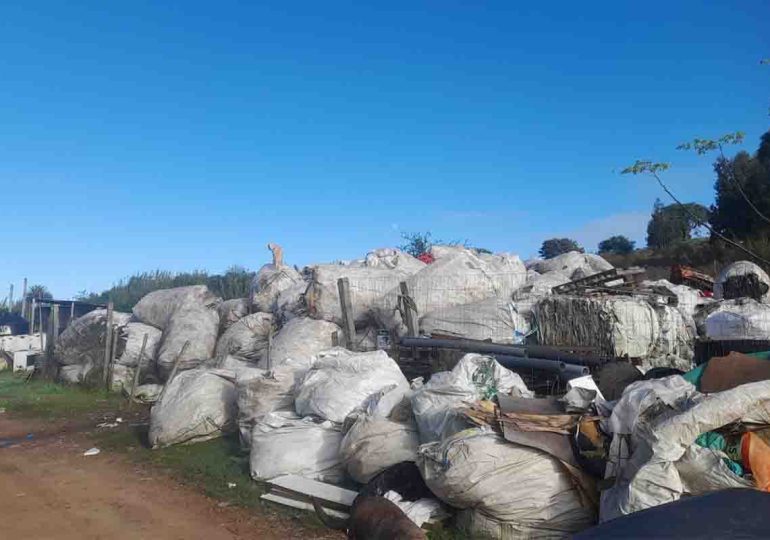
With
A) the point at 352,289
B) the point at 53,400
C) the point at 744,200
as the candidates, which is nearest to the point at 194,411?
the point at 352,289

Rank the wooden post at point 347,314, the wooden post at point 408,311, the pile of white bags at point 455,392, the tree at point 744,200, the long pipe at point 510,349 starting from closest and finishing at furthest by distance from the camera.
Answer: the pile of white bags at point 455,392 < the long pipe at point 510,349 < the wooden post at point 408,311 < the wooden post at point 347,314 < the tree at point 744,200

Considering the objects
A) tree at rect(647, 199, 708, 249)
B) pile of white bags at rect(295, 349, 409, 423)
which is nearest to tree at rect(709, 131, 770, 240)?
tree at rect(647, 199, 708, 249)

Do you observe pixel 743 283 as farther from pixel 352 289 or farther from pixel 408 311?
pixel 352 289

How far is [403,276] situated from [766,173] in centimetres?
1401

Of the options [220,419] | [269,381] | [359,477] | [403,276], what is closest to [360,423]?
[359,477]

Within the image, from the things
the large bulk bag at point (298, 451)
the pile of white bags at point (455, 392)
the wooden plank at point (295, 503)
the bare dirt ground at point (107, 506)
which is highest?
the pile of white bags at point (455, 392)

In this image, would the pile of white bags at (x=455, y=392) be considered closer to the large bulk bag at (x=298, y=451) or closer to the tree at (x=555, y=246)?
the large bulk bag at (x=298, y=451)

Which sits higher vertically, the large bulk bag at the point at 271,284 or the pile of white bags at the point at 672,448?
the large bulk bag at the point at 271,284

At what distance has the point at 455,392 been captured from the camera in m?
4.64

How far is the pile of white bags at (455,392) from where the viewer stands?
4418 mm

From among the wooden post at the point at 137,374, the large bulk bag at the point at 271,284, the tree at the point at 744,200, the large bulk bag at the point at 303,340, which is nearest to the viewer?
the large bulk bag at the point at 303,340

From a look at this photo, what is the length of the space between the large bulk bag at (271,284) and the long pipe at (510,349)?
396cm

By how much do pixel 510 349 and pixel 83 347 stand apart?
28.7ft

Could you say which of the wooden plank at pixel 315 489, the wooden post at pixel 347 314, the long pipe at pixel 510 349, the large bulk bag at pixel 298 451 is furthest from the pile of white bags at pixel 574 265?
the wooden plank at pixel 315 489
